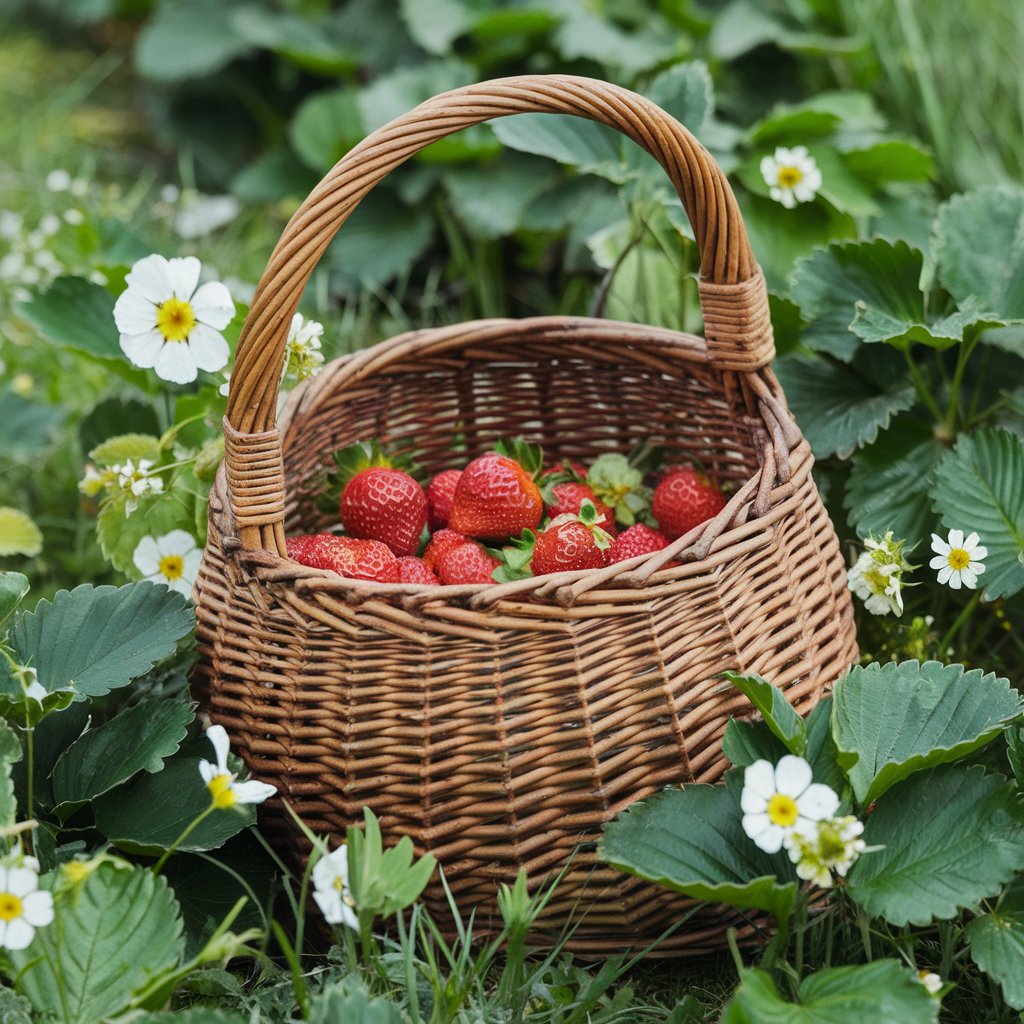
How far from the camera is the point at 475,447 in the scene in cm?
154

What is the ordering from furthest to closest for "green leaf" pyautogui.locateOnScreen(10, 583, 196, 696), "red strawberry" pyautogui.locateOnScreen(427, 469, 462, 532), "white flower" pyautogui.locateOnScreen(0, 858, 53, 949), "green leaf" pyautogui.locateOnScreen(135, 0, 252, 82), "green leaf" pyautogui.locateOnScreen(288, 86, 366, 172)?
"green leaf" pyautogui.locateOnScreen(135, 0, 252, 82) < "green leaf" pyautogui.locateOnScreen(288, 86, 366, 172) < "red strawberry" pyautogui.locateOnScreen(427, 469, 462, 532) < "green leaf" pyautogui.locateOnScreen(10, 583, 196, 696) < "white flower" pyautogui.locateOnScreen(0, 858, 53, 949)

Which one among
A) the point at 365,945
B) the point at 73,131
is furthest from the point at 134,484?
the point at 73,131

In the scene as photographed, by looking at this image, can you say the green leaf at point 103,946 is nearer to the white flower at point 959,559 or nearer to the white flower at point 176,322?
the white flower at point 176,322

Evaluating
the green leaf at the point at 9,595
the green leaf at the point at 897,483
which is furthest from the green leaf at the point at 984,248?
the green leaf at the point at 9,595

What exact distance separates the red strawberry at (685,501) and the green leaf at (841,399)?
0.65 ft

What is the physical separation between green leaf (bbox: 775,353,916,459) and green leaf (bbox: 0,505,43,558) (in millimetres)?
937

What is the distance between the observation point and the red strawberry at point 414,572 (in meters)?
1.20

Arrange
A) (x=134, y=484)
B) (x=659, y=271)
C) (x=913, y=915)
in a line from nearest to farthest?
(x=913, y=915), (x=134, y=484), (x=659, y=271)

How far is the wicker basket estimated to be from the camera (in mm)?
983

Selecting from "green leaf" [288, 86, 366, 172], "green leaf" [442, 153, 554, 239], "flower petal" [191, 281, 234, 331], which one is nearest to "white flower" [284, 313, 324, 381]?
"flower petal" [191, 281, 234, 331]

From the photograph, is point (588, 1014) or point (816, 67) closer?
point (588, 1014)

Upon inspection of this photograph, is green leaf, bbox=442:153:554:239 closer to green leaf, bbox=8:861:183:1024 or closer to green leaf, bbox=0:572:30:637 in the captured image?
green leaf, bbox=0:572:30:637

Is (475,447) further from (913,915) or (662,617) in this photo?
(913,915)

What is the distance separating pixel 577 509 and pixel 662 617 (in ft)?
1.14
